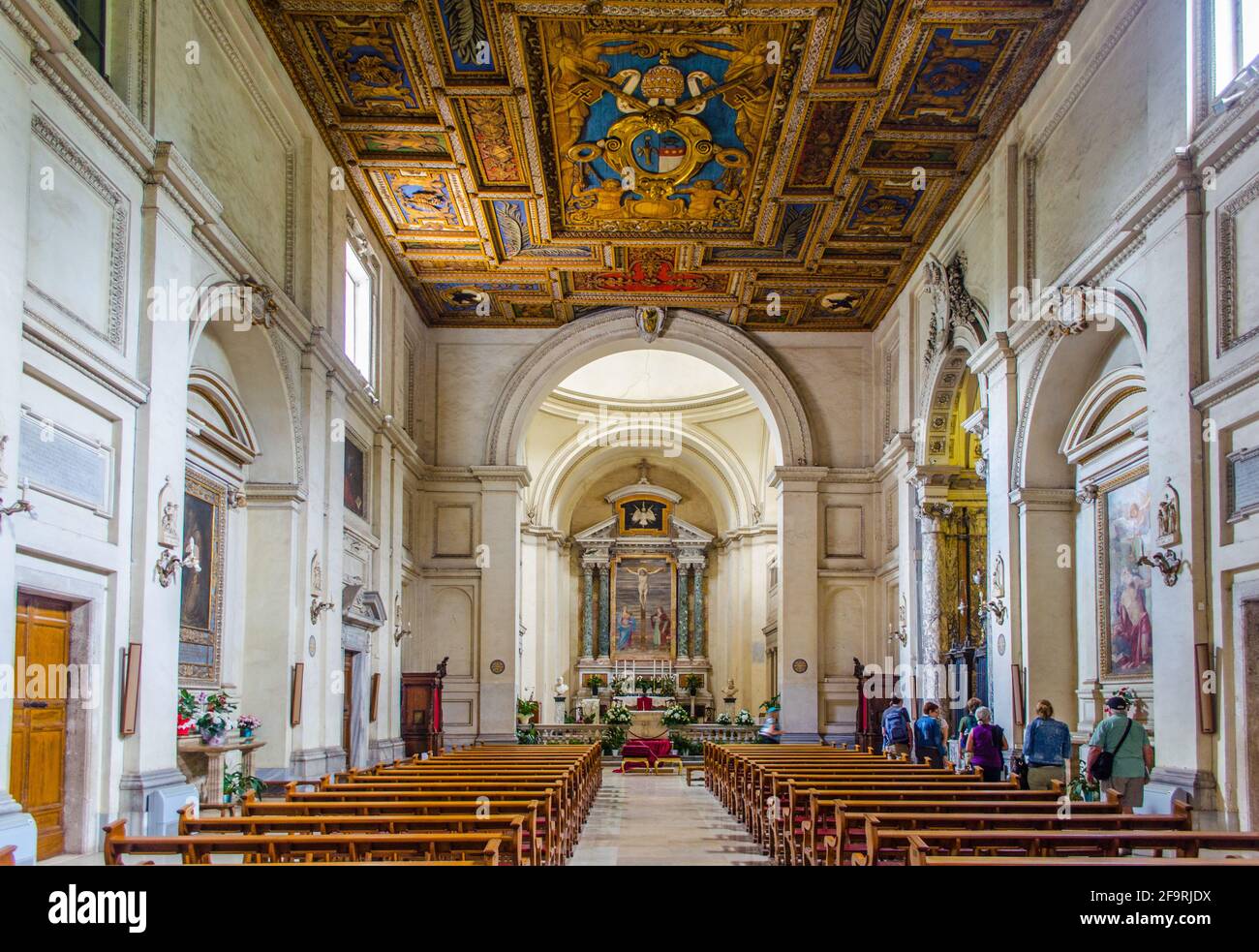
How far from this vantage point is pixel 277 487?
15234 mm

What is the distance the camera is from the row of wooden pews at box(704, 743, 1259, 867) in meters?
7.18

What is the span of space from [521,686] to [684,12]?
23.1 meters

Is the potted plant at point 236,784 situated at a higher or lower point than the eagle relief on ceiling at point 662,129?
lower

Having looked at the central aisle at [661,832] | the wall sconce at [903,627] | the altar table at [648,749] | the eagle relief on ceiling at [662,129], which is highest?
the eagle relief on ceiling at [662,129]

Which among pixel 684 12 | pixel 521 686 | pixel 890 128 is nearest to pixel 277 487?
pixel 684 12

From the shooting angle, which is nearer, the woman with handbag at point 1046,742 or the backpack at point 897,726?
the woman with handbag at point 1046,742

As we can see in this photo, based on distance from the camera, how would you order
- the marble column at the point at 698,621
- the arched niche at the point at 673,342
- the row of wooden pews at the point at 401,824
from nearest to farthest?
the row of wooden pews at the point at 401,824 → the arched niche at the point at 673,342 → the marble column at the point at 698,621

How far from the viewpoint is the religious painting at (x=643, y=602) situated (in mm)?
40625

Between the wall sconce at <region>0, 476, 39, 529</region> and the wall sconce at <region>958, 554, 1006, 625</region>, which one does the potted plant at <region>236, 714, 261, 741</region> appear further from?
the wall sconce at <region>958, 554, 1006, 625</region>

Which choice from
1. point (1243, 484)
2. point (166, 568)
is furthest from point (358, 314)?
point (1243, 484)

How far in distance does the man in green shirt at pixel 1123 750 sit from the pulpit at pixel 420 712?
45.5ft


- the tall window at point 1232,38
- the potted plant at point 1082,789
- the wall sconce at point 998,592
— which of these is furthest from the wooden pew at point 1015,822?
the wall sconce at point 998,592

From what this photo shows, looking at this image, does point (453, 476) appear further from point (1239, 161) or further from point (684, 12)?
point (1239, 161)

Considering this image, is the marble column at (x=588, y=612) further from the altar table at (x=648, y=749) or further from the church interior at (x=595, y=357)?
the altar table at (x=648, y=749)
